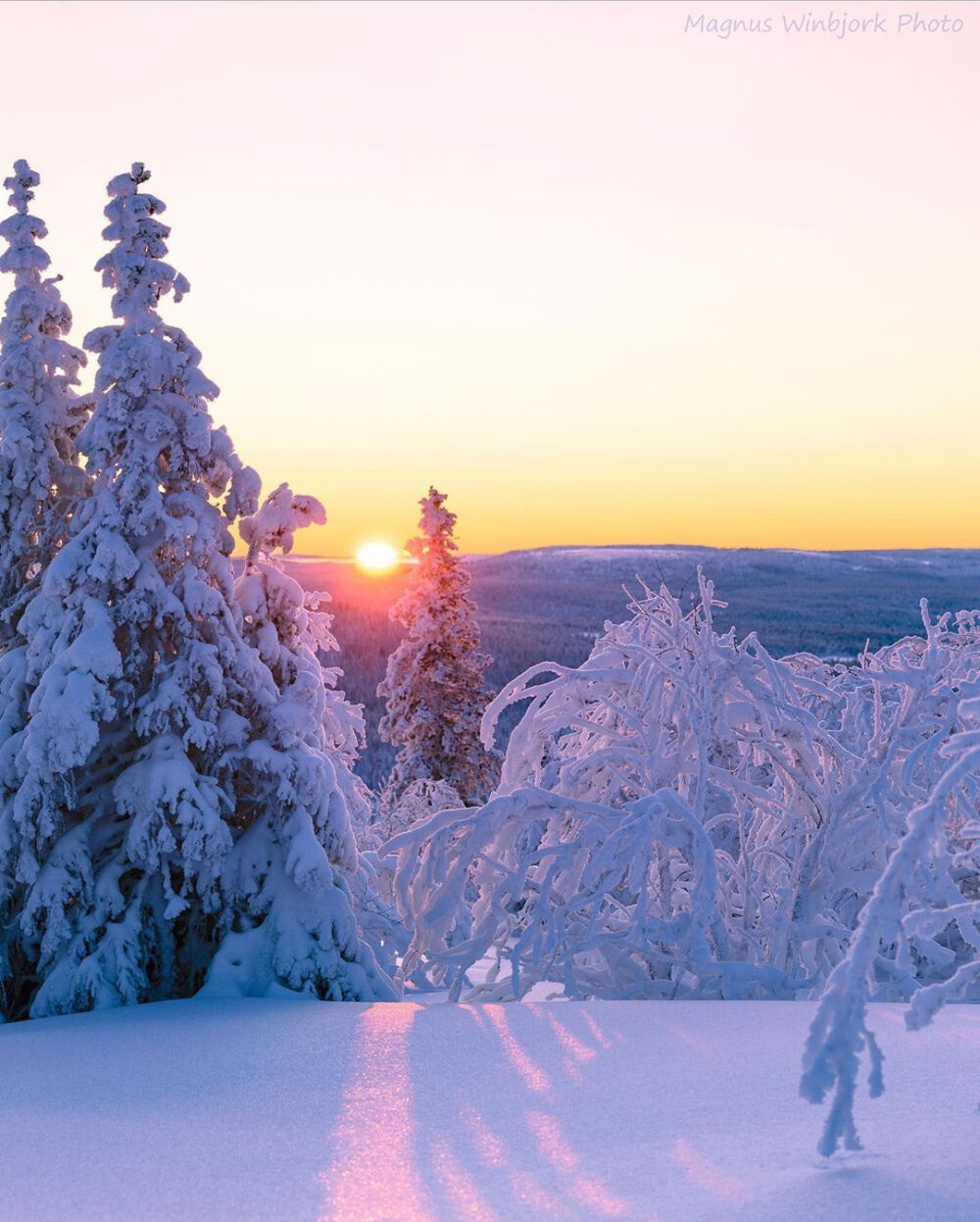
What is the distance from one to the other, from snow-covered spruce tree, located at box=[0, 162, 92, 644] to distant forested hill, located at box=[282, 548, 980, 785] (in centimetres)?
5357

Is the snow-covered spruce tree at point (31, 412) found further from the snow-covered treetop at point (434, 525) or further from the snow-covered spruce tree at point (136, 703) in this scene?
the snow-covered treetop at point (434, 525)

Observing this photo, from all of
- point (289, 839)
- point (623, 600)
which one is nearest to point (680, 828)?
point (289, 839)

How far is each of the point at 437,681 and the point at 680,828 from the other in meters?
21.8

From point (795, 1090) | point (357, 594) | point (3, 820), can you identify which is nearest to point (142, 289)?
point (3, 820)

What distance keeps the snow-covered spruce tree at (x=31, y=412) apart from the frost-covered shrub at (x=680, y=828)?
17.5ft

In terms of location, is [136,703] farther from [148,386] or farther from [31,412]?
[31,412]

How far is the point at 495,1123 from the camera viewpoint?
210 inches

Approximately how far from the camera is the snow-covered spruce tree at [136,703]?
1088 centimetres

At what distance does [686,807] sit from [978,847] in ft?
19.2

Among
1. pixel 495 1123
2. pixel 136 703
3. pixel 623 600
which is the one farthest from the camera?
pixel 623 600

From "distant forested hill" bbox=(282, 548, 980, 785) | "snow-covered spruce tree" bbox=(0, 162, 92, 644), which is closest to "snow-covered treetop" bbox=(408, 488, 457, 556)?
"snow-covered spruce tree" bbox=(0, 162, 92, 644)

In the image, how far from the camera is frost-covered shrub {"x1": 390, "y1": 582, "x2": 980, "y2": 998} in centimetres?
1005

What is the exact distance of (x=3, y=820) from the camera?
11180mm

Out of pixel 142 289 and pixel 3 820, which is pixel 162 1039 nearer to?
pixel 3 820
